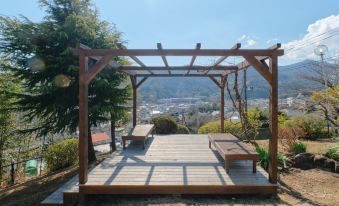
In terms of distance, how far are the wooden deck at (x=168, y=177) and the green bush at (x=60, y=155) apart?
11.4 feet

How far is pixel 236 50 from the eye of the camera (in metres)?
5.05

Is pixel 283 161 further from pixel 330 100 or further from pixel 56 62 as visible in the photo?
pixel 56 62

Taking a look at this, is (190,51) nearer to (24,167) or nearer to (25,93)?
(25,93)

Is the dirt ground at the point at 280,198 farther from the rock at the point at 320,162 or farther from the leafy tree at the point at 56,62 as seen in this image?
the leafy tree at the point at 56,62

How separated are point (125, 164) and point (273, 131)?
3.28 metres

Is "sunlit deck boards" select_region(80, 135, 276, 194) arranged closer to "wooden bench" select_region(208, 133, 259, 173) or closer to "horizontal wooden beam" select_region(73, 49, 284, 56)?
"wooden bench" select_region(208, 133, 259, 173)

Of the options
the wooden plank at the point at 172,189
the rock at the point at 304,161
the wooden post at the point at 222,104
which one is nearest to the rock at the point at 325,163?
the rock at the point at 304,161

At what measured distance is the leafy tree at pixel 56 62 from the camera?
24.1 ft

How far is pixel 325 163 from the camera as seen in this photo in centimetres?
684

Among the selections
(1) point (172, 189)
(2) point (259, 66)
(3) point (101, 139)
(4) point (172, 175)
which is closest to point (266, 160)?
(4) point (172, 175)

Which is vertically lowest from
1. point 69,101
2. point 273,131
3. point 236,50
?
point 273,131

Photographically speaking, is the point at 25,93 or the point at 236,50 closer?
the point at 236,50

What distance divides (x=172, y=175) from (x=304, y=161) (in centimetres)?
354

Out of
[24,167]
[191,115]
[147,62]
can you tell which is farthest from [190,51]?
[191,115]
